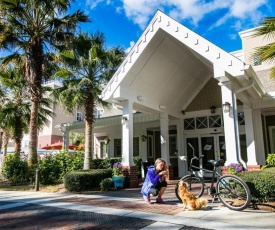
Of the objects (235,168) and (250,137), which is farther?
(250,137)

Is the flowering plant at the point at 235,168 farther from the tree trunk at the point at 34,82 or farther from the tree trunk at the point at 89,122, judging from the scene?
the tree trunk at the point at 34,82

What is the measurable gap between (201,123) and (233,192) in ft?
27.0

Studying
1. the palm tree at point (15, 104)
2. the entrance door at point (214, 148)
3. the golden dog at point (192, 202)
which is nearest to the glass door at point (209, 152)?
the entrance door at point (214, 148)

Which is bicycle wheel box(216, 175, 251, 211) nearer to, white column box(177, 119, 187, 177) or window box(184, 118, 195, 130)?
white column box(177, 119, 187, 177)

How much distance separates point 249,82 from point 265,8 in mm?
4283

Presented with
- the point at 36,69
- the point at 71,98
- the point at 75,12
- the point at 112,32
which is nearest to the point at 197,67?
the point at 112,32

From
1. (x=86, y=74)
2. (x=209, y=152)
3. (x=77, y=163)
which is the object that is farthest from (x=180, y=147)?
(x=86, y=74)

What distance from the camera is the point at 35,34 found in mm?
13422

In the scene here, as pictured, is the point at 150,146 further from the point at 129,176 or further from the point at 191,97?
the point at 129,176

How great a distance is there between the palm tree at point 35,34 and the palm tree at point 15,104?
153 cm

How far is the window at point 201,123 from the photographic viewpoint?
1385cm

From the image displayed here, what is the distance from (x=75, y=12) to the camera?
14.3m

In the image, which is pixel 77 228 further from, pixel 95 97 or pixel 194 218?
pixel 95 97

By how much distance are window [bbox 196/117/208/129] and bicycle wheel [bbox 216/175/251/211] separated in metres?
7.84
